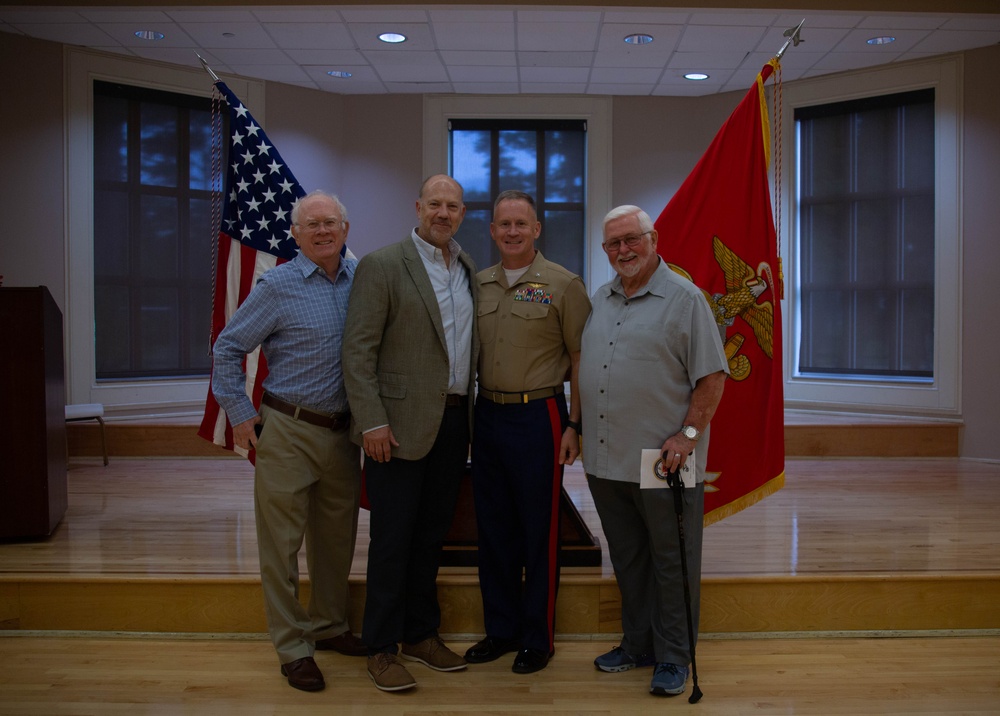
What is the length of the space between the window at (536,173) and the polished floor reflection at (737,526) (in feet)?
9.00

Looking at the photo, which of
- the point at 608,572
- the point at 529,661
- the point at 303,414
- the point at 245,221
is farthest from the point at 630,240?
the point at 245,221

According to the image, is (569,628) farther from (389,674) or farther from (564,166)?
(564,166)

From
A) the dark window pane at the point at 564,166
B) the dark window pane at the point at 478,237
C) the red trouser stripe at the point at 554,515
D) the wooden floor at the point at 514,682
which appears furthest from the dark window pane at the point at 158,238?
the red trouser stripe at the point at 554,515

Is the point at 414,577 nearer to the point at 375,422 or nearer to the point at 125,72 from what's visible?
the point at 375,422

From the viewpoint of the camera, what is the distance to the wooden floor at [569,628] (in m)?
2.44

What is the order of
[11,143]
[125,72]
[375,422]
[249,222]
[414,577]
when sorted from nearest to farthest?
[375,422] < [414,577] < [249,222] < [11,143] < [125,72]

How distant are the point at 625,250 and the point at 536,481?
79 centimetres

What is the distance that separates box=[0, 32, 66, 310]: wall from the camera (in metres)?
5.70

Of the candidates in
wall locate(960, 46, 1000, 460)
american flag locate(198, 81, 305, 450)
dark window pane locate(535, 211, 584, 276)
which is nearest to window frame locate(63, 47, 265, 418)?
american flag locate(198, 81, 305, 450)

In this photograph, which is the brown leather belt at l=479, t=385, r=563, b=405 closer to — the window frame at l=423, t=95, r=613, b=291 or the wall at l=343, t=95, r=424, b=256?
the window frame at l=423, t=95, r=613, b=291

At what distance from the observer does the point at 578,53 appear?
6027 millimetres

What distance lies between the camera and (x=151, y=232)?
21.2 ft

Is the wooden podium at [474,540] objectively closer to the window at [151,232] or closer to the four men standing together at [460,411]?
the four men standing together at [460,411]

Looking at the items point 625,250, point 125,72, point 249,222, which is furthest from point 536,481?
point 125,72
